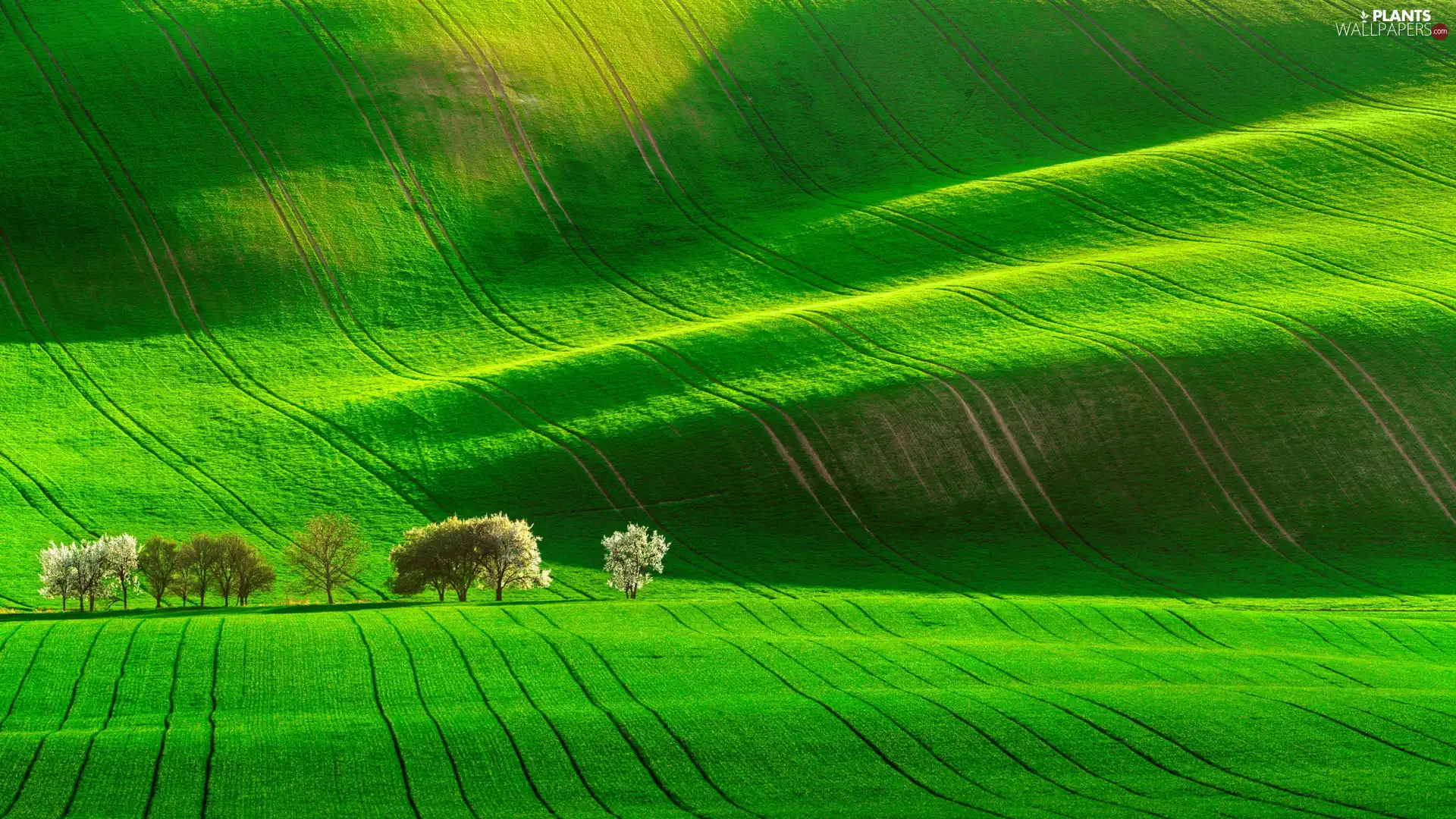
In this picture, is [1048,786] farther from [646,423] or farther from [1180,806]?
[646,423]

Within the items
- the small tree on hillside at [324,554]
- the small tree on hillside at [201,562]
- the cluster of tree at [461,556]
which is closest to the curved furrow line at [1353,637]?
the cluster of tree at [461,556]

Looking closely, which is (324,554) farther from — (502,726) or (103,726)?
(502,726)

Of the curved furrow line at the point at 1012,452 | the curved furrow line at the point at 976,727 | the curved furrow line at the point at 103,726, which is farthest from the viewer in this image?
the curved furrow line at the point at 1012,452

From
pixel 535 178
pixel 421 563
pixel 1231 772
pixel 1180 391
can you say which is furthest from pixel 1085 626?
pixel 535 178

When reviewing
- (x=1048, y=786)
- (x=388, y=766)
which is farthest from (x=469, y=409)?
(x=1048, y=786)

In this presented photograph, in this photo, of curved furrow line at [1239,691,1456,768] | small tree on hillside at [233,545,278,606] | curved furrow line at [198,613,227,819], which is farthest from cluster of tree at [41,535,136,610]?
curved furrow line at [1239,691,1456,768]

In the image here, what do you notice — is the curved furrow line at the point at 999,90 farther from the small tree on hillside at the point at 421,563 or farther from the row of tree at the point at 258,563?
the small tree on hillside at the point at 421,563
